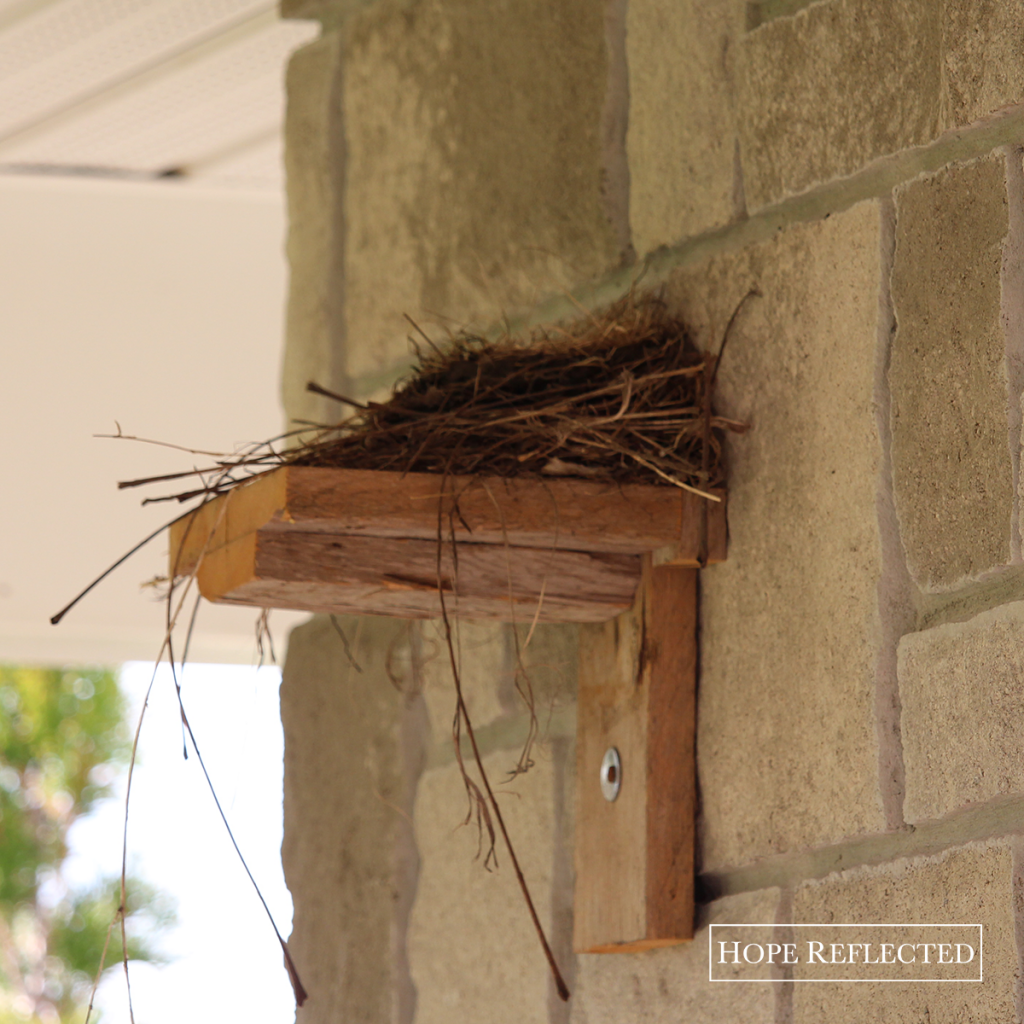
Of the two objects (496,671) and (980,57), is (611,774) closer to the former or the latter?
(496,671)

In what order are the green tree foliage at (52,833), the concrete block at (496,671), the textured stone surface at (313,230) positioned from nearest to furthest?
the concrete block at (496,671) < the textured stone surface at (313,230) < the green tree foliage at (52,833)

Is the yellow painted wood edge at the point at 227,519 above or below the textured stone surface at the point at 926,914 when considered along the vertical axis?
above

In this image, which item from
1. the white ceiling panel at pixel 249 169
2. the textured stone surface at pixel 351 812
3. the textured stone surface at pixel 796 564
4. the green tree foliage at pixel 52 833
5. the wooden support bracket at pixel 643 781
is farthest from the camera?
the green tree foliage at pixel 52 833

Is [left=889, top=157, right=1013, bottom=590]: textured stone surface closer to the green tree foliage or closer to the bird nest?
the bird nest

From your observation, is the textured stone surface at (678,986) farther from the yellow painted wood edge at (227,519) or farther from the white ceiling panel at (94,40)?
the white ceiling panel at (94,40)

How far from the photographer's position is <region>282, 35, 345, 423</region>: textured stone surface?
1837 millimetres

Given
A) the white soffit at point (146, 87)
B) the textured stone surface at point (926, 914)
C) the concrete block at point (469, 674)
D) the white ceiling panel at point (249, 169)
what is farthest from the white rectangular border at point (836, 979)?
the white ceiling panel at point (249, 169)

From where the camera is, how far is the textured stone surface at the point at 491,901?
4.66 feet

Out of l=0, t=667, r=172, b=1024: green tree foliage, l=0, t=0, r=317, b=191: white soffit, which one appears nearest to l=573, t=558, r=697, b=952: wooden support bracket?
l=0, t=0, r=317, b=191: white soffit

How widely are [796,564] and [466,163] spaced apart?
664 mm

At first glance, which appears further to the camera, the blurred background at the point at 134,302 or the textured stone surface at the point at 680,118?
the blurred background at the point at 134,302

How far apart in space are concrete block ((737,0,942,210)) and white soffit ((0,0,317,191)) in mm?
1086

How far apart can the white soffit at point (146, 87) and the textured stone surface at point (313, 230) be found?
32 cm

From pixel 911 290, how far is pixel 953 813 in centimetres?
35
